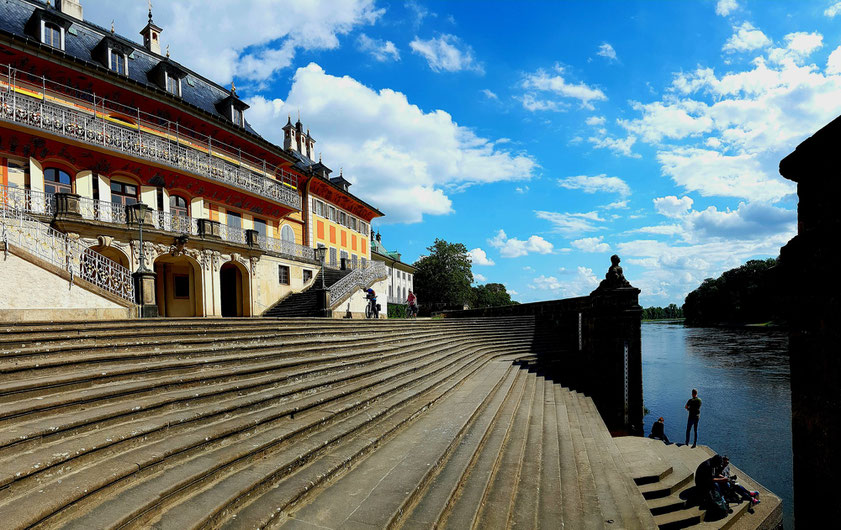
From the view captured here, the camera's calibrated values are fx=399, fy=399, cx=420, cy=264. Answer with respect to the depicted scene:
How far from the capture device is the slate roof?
15297 mm

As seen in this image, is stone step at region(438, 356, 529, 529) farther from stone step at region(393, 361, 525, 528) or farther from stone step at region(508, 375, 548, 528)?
stone step at region(508, 375, 548, 528)

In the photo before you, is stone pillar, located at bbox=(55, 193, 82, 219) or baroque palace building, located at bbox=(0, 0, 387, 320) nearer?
baroque palace building, located at bbox=(0, 0, 387, 320)

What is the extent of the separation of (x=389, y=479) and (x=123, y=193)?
60.2 ft

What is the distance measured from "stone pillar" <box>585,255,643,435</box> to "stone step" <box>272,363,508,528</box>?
8.18 metres

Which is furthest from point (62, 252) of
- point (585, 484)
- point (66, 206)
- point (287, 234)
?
point (287, 234)

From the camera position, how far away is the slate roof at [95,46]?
15297 millimetres

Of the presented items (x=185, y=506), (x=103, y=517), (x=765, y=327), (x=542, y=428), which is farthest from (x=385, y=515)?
(x=765, y=327)

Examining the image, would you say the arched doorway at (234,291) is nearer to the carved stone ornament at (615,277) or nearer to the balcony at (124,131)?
the balcony at (124,131)

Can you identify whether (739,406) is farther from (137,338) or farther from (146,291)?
(146,291)

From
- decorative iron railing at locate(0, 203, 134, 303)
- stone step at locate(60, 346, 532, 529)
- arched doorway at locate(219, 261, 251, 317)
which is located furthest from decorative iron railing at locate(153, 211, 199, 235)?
stone step at locate(60, 346, 532, 529)

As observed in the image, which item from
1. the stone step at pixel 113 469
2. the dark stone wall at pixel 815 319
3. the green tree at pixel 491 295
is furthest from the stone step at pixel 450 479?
the green tree at pixel 491 295

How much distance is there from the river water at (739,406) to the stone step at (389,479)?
11.1 meters

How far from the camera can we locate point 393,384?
25.2ft

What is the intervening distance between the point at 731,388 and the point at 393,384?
28.3 m
